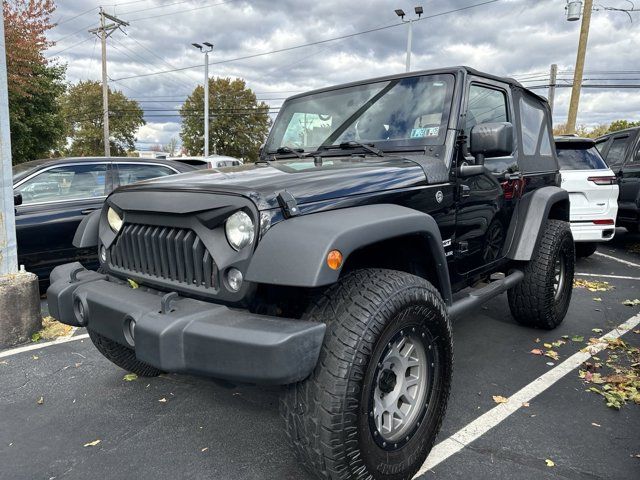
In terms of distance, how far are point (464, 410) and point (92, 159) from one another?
509 cm

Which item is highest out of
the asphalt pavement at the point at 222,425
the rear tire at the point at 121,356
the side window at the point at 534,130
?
the side window at the point at 534,130

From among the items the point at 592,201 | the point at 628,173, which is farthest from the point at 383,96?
the point at 628,173

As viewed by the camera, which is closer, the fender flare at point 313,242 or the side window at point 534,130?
the fender flare at point 313,242

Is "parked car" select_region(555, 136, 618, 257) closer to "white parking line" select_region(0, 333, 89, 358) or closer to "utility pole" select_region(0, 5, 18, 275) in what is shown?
"white parking line" select_region(0, 333, 89, 358)

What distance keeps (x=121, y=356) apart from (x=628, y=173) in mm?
7983

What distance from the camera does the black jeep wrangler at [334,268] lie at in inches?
70.9

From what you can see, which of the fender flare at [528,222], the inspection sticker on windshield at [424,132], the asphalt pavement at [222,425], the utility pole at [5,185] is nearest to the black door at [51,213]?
the utility pole at [5,185]

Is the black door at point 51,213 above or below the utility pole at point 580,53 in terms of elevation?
below

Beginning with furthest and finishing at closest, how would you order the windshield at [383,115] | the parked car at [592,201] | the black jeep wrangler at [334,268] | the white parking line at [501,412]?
1. the parked car at [592,201]
2. the windshield at [383,115]
3. the white parking line at [501,412]
4. the black jeep wrangler at [334,268]

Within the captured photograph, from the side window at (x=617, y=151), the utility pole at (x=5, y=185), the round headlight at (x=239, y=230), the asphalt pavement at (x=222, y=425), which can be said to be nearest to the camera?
the round headlight at (x=239, y=230)

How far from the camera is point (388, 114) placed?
10.2 feet

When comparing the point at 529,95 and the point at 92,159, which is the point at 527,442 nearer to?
the point at 529,95

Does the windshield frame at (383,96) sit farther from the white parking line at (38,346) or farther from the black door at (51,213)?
the black door at (51,213)

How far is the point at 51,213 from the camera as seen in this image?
17.1 feet
